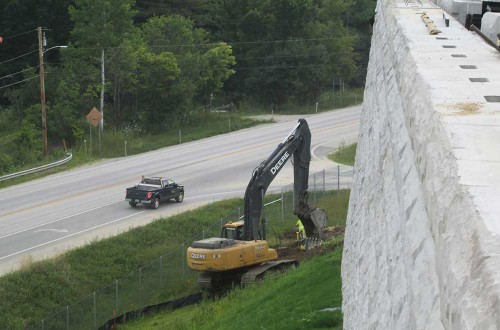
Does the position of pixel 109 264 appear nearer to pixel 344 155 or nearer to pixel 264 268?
pixel 264 268

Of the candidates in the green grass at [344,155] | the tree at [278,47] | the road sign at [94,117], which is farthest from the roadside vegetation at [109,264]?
the tree at [278,47]

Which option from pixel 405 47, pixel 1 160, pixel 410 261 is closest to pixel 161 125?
pixel 1 160

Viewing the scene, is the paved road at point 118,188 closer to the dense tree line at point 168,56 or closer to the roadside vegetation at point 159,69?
the roadside vegetation at point 159,69

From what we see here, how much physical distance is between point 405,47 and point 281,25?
65.2 metres

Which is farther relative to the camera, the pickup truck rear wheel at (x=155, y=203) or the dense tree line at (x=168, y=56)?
the dense tree line at (x=168, y=56)

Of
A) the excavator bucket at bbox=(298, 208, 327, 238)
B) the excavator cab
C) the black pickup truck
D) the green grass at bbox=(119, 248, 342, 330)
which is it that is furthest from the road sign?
the green grass at bbox=(119, 248, 342, 330)

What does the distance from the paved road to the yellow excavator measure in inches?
264

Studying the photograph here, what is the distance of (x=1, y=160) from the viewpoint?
4772 centimetres

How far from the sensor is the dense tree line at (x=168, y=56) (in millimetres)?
59906

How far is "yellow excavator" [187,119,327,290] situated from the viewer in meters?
25.9

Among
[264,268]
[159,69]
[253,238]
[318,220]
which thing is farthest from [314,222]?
[159,69]

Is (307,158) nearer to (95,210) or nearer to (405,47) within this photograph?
(95,210)

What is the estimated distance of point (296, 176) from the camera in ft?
104

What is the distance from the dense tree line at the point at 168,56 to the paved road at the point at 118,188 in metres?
5.94
